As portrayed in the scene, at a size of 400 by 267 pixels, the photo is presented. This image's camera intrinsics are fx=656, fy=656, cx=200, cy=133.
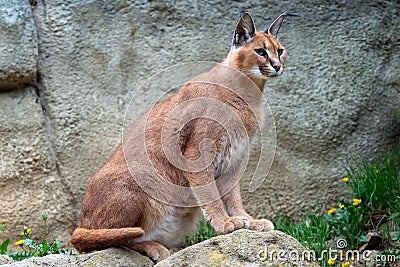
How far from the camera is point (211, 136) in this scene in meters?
4.14

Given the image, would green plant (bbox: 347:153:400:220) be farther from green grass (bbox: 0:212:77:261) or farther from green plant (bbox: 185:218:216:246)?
green grass (bbox: 0:212:77:261)

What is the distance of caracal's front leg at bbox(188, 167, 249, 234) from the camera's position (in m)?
4.03

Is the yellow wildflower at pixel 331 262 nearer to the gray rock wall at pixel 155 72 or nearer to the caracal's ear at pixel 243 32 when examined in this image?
the gray rock wall at pixel 155 72

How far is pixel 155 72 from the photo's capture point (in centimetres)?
583

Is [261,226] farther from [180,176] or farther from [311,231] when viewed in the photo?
[311,231]

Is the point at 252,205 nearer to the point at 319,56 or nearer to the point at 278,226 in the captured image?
the point at 278,226

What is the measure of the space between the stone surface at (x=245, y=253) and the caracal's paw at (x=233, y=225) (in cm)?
28

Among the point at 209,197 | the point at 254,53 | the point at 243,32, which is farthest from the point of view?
the point at 243,32

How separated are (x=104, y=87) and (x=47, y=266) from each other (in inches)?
92.1

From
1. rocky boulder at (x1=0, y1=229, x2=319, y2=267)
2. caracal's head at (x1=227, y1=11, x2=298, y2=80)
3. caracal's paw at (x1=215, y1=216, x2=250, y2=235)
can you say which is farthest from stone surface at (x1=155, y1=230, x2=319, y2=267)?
caracal's head at (x1=227, y1=11, x2=298, y2=80)

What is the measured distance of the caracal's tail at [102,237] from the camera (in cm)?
380

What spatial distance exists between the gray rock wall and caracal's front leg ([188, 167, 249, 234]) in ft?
5.44

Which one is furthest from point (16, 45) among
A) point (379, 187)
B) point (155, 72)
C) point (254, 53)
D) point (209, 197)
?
point (379, 187)

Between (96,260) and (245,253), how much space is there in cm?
86
